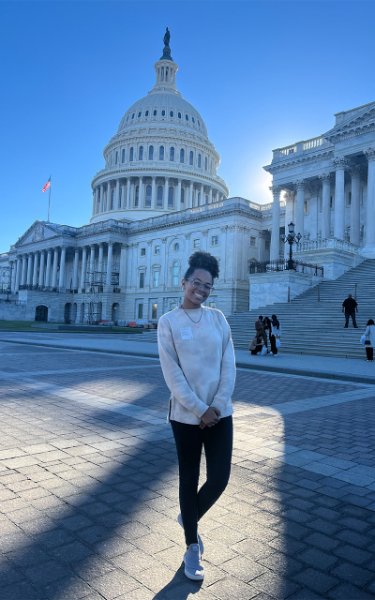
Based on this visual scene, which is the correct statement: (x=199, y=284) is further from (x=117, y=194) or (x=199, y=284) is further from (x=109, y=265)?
(x=117, y=194)

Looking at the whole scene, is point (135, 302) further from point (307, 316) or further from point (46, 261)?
point (307, 316)

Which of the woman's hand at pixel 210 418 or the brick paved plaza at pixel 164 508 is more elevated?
the woman's hand at pixel 210 418

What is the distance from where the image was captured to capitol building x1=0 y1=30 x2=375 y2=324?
39000mm

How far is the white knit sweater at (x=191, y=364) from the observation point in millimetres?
3059

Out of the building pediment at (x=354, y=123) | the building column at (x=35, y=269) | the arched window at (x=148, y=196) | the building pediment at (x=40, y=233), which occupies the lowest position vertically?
the building column at (x=35, y=269)

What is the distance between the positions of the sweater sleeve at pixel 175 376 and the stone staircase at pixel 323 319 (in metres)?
17.4

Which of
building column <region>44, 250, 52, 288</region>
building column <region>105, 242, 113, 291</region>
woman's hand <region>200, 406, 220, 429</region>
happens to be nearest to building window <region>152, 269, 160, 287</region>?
building column <region>105, 242, 113, 291</region>

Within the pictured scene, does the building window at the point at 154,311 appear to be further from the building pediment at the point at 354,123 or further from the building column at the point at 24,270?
the building column at the point at 24,270

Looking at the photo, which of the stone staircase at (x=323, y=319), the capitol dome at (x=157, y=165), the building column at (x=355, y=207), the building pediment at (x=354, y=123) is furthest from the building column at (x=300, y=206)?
the capitol dome at (x=157, y=165)

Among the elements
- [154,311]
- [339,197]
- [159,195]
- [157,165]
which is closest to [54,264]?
[159,195]

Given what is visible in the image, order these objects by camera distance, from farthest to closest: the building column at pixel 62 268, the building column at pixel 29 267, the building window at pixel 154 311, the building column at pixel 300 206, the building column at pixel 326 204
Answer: the building column at pixel 29 267 < the building column at pixel 62 268 < the building window at pixel 154 311 < the building column at pixel 300 206 < the building column at pixel 326 204

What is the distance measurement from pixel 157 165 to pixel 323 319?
70.3 metres

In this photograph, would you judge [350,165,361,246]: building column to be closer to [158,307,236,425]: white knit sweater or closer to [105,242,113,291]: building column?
[158,307,236,425]: white knit sweater

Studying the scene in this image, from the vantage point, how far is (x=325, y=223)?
44969 mm
